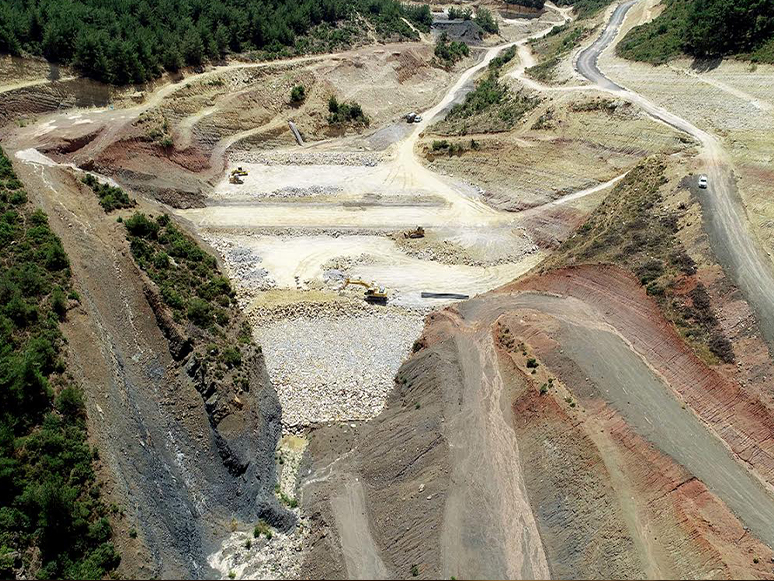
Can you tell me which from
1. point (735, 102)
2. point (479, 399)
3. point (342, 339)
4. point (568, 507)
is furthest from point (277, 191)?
point (735, 102)

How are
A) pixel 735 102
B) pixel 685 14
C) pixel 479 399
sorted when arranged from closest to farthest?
pixel 479 399, pixel 735 102, pixel 685 14

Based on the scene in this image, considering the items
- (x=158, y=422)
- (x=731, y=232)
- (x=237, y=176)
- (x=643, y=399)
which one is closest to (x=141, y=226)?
(x=158, y=422)

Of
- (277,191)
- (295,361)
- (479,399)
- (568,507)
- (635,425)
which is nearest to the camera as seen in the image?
(568,507)

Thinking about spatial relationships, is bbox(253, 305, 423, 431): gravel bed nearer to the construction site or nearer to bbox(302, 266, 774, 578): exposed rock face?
the construction site

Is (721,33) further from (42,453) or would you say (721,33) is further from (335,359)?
(42,453)

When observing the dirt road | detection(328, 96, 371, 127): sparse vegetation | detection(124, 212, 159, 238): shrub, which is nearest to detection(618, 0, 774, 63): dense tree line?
detection(328, 96, 371, 127): sparse vegetation

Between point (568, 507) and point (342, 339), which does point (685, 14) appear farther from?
point (568, 507)

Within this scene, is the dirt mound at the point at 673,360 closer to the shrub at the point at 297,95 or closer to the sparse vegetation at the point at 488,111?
the sparse vegetation at the point at 488,111
